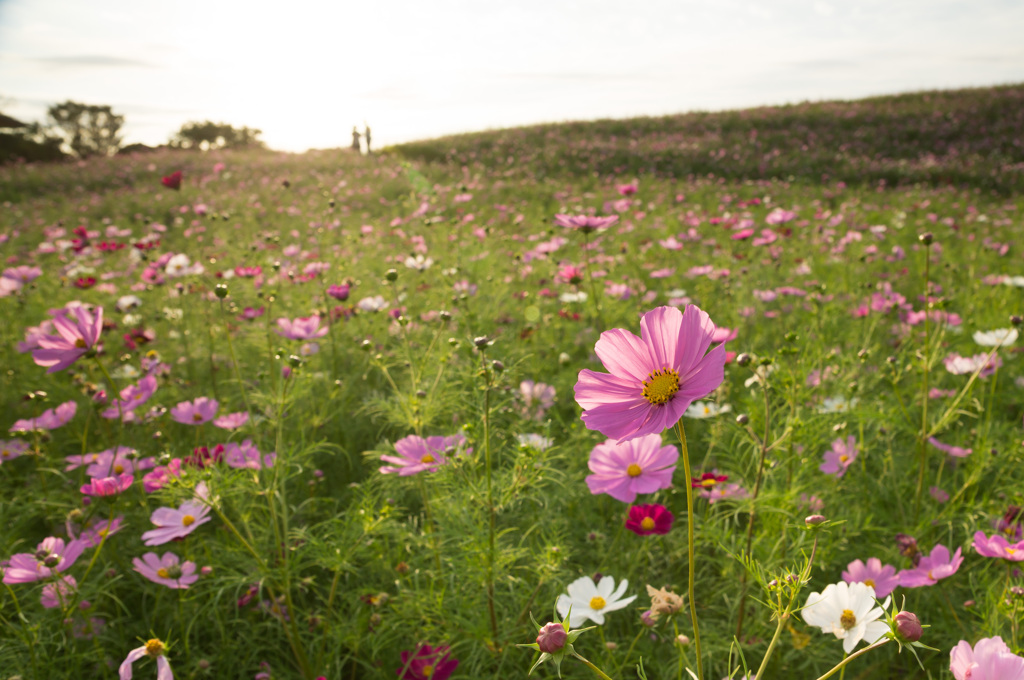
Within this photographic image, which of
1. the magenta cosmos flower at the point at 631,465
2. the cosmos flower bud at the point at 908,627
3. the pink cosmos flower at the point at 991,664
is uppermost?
the cosmos flower bud at the point at 908,627

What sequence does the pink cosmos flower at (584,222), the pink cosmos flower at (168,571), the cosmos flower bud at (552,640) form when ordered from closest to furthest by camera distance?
the cosmos flower bud at (552,640) → the pink cosmos flower at (168,571) → the pink cosmos flower at (584,222)

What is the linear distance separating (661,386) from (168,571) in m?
1.05

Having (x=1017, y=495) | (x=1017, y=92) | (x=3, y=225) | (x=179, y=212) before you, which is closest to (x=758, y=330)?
(x=1017, y=495)

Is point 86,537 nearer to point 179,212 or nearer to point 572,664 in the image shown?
point 572,664

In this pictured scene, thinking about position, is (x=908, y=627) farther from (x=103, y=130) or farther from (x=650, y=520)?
(x=103, y=130)

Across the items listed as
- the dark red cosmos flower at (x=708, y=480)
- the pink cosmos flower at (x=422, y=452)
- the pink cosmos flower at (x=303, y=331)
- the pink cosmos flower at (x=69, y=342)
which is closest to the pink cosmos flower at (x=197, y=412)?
the pink cosmos flower at (x=303, y=331)

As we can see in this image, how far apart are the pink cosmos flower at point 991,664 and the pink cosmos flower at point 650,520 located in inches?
22.7

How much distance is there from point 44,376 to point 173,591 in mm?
1738

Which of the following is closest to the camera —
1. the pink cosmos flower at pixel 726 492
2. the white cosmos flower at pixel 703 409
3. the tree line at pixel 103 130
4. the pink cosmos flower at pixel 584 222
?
the pink cosmos flower at pixel 726 492

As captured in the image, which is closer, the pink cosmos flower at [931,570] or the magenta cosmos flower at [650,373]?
the magenta cosmos flower at [650,373]

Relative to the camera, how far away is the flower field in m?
1.02

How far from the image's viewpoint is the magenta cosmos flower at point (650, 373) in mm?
559

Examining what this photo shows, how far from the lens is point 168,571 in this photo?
1114 mm

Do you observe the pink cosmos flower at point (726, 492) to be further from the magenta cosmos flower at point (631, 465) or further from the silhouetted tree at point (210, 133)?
the silhouetted tree at point (210, 133)
